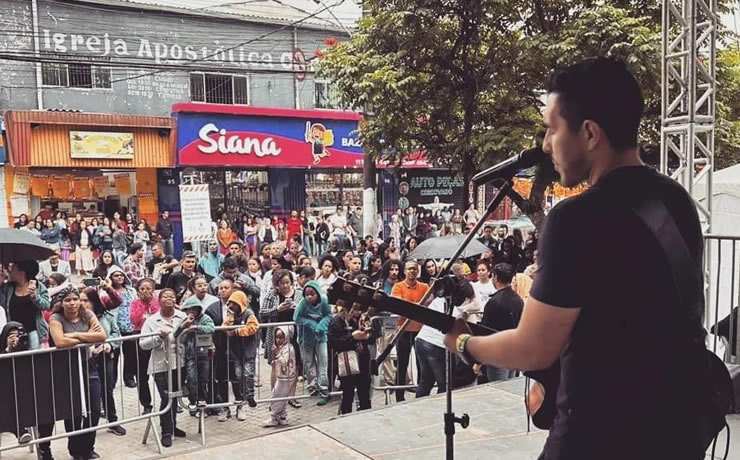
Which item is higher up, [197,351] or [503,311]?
[503,311]

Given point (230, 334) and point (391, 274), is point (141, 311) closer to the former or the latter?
point (230, 334)

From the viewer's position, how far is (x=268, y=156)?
2086cm

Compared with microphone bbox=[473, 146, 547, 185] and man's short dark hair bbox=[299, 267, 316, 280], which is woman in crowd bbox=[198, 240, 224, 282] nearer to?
man's short dark hair bbox=[299, 267, 316, 280]

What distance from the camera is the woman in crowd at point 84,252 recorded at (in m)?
17.5

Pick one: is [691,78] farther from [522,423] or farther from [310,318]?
[310,318]

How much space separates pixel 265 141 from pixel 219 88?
2.24 m

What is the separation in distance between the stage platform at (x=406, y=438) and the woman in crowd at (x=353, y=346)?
1052 millimetres

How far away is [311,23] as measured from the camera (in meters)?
22.7

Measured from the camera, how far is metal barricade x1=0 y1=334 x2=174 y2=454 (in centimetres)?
536

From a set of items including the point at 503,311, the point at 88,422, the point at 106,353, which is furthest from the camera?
the point at 106,353

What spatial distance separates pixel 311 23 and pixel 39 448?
18.9 m

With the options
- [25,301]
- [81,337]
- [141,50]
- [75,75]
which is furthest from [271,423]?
[141,50]

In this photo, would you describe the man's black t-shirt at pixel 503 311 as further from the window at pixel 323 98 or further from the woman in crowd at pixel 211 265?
the window at pixel 323 98

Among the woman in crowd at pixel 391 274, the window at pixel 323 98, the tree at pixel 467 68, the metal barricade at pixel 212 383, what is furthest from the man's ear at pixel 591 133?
the window at pixel 323 98
